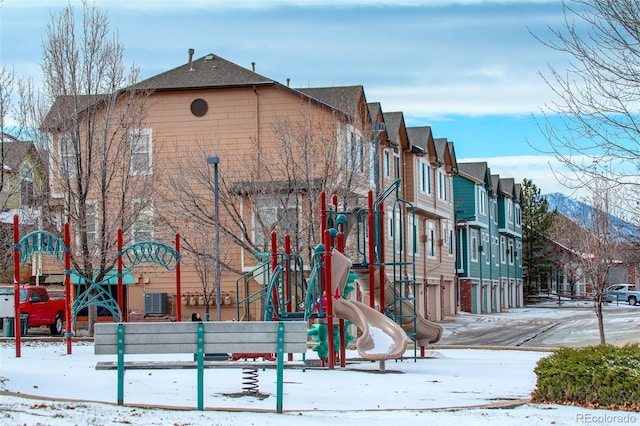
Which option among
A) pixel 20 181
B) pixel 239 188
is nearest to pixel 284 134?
pixel 239 188

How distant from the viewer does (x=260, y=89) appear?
35.5 m

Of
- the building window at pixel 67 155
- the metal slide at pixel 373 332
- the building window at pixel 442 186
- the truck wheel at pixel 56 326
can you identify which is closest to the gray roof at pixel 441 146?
the building window at pixel 442 186

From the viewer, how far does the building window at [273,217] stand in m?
29.6

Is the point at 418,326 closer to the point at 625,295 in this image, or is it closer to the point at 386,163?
the point at 386,163

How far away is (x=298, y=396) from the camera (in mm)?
12234

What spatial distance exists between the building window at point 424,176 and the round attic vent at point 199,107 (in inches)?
518

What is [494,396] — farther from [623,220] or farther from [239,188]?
[239,188]

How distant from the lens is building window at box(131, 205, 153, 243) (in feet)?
98.3

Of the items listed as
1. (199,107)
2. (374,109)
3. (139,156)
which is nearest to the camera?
(139,156)

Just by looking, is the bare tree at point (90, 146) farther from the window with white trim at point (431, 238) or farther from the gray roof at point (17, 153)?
the window with white trim at point (431, 238)

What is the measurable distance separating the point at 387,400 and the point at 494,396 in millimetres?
1573

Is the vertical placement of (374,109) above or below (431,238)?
above

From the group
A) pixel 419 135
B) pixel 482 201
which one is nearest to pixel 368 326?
pixel 419 135

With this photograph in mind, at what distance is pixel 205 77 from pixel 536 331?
1785cm
